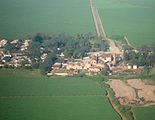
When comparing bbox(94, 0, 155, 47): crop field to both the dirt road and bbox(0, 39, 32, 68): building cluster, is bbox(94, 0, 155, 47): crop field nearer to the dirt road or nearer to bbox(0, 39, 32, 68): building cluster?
the dirt road

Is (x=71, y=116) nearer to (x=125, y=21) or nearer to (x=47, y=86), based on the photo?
(x=47, y=86)

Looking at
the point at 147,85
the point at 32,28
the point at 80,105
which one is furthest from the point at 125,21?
the point at 80,105

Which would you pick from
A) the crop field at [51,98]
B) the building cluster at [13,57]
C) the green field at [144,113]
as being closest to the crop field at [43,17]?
the building cluster at [13,57]

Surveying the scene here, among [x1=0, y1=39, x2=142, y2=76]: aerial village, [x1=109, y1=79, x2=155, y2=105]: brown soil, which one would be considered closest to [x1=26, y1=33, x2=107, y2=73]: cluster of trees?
[x1=0, y1=39, x2=142, y2=76]: aerial village

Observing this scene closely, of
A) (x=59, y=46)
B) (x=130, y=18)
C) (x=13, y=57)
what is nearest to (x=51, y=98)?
(x=13, y=57)

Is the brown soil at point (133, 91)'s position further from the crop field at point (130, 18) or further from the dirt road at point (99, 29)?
the crop field at point (130, 18)

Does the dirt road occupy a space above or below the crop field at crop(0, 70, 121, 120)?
above

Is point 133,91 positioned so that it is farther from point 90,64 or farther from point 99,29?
point 99,29
